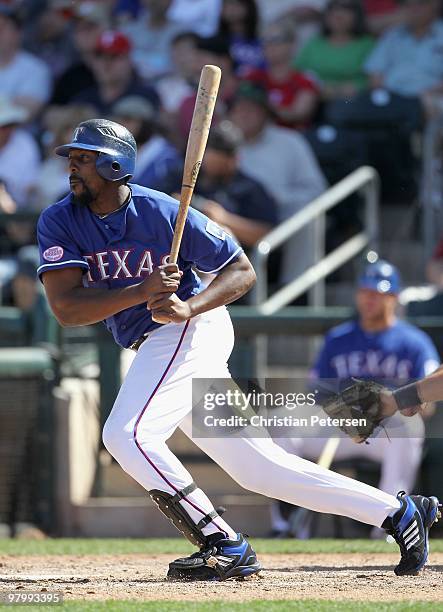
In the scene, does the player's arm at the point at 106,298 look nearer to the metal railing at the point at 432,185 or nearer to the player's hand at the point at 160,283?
the player's hand at the point at 160,283

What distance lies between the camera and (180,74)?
33.3ft

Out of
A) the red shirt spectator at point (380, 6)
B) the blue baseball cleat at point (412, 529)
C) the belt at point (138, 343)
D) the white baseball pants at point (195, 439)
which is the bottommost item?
the blue baseball cleat at point (412, 529)

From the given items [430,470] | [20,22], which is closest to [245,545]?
[430,470]

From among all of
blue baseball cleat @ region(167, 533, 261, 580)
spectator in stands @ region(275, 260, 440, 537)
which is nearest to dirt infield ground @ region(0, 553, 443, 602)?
blue baseball cleat @ region(167, 533, 261, 580)

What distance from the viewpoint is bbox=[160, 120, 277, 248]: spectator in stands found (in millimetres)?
7805

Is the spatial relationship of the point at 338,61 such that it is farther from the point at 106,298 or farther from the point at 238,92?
the point at 106,298

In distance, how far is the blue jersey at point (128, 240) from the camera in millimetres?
4301

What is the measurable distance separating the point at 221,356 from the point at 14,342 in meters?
3.51

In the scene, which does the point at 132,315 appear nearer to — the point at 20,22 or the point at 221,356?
the point at 221,356

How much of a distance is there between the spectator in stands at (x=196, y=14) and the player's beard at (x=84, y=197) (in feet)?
21.0

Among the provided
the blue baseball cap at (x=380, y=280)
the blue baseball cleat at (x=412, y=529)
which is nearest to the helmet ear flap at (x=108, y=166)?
the blue baseball cleat at (x=412, y=529)

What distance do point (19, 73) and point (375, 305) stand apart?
4.87 meters

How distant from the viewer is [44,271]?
4230 millimetres

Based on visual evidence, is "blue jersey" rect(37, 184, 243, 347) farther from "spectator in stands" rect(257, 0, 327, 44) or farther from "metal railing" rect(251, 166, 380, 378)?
"spectator in stands" rect(257, 0, 327, 44)
